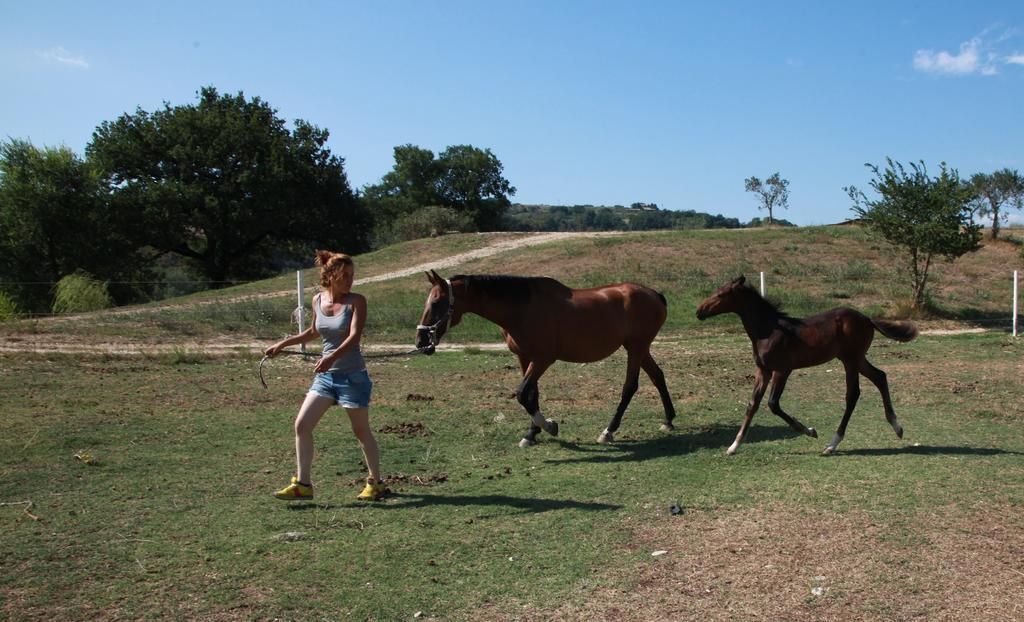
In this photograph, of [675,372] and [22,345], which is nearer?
[675,372]

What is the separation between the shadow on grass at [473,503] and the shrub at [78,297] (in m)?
20.0

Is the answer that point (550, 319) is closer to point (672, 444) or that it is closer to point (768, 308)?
point (672, 444)

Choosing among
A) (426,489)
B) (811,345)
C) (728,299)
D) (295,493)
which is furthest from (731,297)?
(295,493)

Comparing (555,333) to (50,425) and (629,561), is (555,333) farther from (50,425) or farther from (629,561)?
(50,425)

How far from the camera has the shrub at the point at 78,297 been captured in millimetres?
22734

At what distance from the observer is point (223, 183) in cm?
4303

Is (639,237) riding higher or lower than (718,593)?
higher

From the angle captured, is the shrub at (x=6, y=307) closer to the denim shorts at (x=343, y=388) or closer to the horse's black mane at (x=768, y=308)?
the denim shorts at (x=343, y=388)

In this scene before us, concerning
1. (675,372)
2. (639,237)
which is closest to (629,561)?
(675,372)

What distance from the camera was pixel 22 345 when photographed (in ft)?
50.5

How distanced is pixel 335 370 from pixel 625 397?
13.4 feet

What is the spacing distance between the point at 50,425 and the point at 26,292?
2385 cm

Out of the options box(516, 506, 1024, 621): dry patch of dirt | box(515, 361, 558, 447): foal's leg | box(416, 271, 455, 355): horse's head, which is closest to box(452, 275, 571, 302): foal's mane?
box(416, 271, 455, 355): horse's head

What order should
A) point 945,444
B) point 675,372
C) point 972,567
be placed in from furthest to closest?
point 675,372
point 945,444
point 972,567
